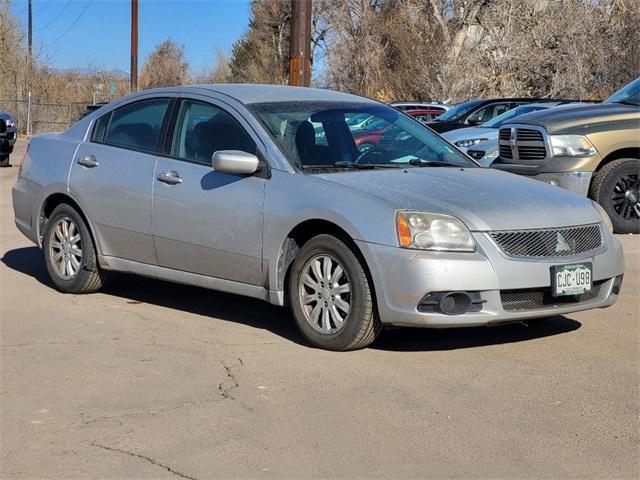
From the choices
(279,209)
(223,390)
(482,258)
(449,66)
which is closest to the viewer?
(223,390)

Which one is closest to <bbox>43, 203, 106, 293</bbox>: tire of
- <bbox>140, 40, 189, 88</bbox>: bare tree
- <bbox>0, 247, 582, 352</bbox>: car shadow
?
<bbox>0, 247, 582, 352</bbox>: car shadow

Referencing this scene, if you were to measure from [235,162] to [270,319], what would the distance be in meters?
1.25

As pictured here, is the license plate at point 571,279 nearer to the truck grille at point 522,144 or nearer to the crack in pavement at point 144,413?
the crack in pavement at point 144,413

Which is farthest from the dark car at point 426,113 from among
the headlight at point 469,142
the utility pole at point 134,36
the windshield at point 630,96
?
the windshield at point 630,96

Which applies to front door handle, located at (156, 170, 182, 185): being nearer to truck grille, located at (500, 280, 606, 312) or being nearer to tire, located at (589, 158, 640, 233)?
truck grille, located at (500, 280, 606, 312)

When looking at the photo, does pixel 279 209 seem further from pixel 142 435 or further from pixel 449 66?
pixel 449 66

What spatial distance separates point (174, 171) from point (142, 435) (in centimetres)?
274

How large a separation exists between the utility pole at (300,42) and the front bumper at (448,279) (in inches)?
406

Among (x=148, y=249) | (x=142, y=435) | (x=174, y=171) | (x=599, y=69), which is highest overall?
(x=599, y=69)

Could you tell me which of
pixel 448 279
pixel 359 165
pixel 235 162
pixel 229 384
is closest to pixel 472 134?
pixel 359 165

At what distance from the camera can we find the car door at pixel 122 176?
7277 millimetres

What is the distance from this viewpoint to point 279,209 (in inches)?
251

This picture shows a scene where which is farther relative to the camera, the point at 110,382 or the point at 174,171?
the point at 174,171

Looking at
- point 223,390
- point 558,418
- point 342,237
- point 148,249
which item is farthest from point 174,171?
point 558,418
